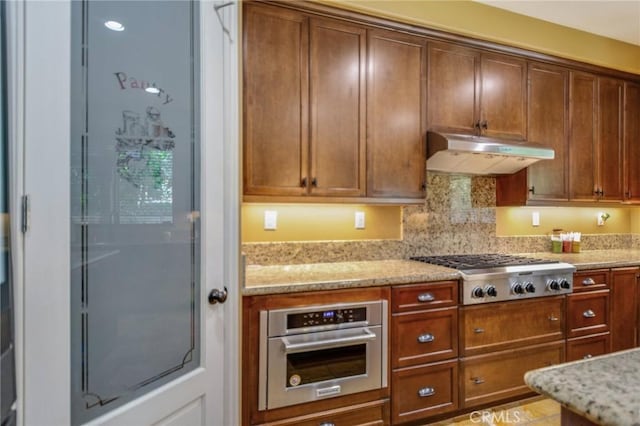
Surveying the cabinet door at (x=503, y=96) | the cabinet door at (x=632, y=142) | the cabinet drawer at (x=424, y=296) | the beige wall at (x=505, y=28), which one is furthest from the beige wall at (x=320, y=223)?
the cabinet door at (x=632, y=142)

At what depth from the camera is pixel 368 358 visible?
209 centimetres

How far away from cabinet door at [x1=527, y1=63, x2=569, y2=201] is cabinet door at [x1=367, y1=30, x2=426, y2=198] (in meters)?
1.08

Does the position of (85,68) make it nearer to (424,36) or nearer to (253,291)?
(253,291)

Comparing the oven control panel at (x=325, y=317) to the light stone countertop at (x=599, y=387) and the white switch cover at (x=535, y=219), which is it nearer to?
the light stone countertop at (x=599, y=387)

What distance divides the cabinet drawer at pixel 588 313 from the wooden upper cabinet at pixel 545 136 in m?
0.81

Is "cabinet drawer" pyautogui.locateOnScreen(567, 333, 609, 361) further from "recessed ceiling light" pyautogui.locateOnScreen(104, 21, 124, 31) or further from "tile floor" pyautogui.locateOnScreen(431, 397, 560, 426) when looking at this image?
"recessed ceiling light" pyautogui.locateOnScreen(104, 21, 124, 31)

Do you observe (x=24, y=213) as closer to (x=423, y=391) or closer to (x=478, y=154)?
(x=423, y=391)

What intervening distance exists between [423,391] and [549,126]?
7.71 feet

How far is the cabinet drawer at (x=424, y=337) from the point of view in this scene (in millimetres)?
2182

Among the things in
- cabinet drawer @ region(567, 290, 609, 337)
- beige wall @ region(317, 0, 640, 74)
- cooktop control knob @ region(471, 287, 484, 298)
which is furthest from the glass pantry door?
cabinet drawer @ region(567, 290, 609, 337)

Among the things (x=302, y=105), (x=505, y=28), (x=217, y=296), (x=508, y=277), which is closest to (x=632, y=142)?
(x=505, y=28)

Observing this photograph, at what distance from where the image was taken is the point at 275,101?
225cm

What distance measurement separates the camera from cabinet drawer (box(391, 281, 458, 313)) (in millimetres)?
2184

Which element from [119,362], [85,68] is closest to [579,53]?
[85,68]
